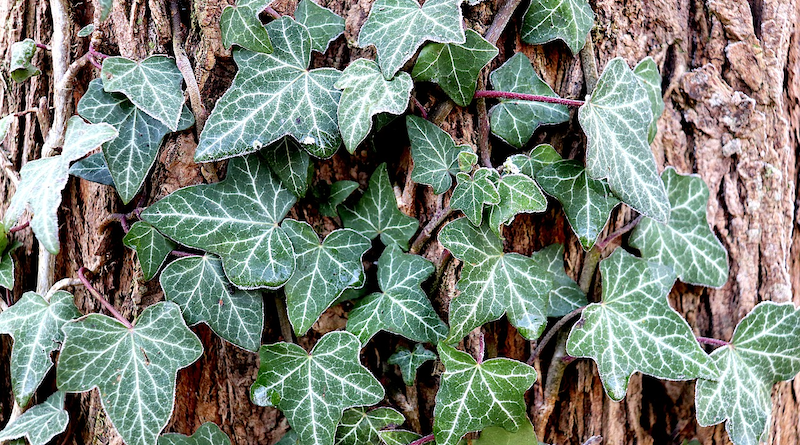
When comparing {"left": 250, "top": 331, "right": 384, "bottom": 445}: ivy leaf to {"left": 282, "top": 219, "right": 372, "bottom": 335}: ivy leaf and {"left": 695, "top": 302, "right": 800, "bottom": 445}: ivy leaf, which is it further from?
{"left": 695, "top": 302, "right": 800, "bottom": 445}: ivy leaf

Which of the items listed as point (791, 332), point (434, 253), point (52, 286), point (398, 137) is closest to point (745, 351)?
point (791, 332)

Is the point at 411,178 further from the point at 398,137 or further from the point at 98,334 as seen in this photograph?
the point at 98,334

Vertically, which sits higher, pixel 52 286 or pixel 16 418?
pixel 52 286

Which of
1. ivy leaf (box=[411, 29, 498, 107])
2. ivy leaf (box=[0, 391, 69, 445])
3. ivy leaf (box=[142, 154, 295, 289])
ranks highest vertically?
ivy leaf (box=[411, 29, 498, 107])

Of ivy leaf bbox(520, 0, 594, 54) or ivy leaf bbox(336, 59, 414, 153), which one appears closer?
ivy leaf bbox(336, 59, 414, 153)

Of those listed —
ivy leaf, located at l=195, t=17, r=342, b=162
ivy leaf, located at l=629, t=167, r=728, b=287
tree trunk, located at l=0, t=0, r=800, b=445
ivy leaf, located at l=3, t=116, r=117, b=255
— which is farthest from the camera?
ivy leaf, located at l=629, t=167, r=728, b=287

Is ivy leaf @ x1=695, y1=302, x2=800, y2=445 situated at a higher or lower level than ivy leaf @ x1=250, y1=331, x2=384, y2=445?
lower

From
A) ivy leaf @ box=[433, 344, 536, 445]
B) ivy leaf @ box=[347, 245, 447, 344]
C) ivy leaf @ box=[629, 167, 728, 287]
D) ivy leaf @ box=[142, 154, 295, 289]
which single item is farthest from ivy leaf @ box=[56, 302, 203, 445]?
ivy leaf @ box=[629, 167, 728, 287]
